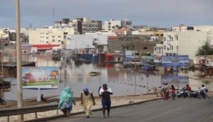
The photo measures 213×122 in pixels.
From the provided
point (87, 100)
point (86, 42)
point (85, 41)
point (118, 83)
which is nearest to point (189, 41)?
point (118, 83)

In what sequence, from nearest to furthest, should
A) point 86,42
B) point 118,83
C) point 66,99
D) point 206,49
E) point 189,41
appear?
point 66,99 → point 118,83 → point 206,49 → point 189,41 → point 86,42

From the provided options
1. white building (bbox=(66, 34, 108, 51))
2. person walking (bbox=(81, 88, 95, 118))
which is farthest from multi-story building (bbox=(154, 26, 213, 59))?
person walking (bbox=(81, 88, 95, 118))

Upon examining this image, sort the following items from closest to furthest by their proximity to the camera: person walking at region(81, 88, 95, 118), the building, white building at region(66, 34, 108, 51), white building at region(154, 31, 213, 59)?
1. person walking at region(81, 88, 95, 118)
2. white building at region(154, 31, 213, 59)
3. the building
4. white building at region(66, 34, 108, 51)

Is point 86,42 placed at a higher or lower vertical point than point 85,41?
lower

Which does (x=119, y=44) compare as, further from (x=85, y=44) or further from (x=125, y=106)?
(x=125, y=106)

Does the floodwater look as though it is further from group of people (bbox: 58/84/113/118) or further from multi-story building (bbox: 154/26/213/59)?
group of people (bbox: 58/84/113/118)

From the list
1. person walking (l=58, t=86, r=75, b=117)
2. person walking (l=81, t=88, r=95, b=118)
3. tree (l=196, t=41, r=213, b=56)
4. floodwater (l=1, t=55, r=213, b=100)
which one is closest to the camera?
person walking (l=58, t=86, r=75, b=117)

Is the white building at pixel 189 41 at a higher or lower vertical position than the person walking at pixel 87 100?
higher

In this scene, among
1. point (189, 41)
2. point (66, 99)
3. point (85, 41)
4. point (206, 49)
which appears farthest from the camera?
point (85, 41)

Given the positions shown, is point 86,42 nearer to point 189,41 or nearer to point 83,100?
point 189,41

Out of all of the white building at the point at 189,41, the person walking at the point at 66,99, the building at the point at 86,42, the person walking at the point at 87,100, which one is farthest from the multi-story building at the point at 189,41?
the person walking at the point at 66,99

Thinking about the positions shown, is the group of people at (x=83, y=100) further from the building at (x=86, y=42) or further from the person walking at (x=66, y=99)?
the building at (x=86, y=42)

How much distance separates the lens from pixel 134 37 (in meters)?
168

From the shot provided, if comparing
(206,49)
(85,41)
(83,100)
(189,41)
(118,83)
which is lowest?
(118,83)
